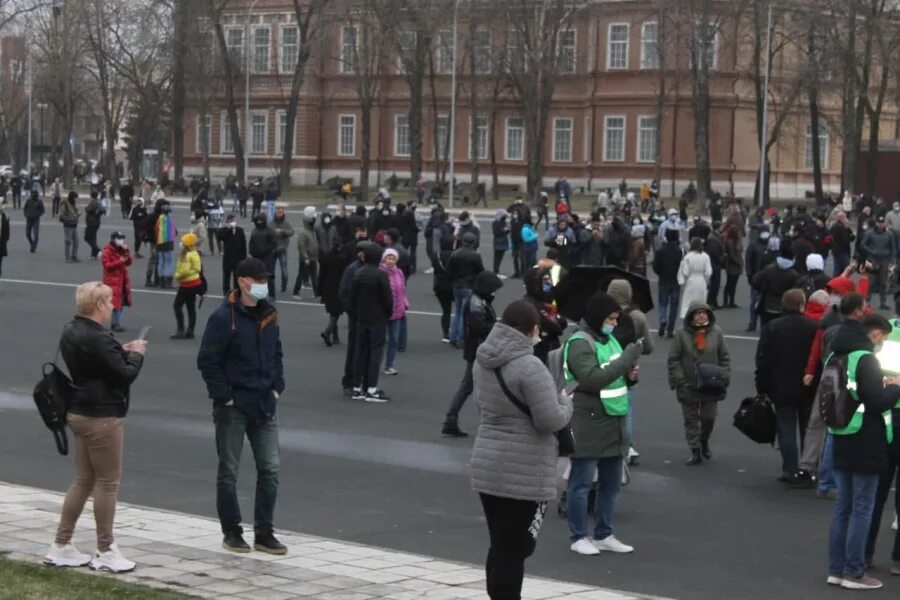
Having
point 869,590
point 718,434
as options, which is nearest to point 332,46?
point 718,434

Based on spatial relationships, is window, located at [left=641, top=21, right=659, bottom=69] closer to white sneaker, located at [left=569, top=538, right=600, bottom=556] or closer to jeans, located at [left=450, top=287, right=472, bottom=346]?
jeans, located at [left=450, top=287, right=472, bottom=346]

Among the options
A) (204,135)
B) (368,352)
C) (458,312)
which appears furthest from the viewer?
(204,135)

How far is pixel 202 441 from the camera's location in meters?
14.8

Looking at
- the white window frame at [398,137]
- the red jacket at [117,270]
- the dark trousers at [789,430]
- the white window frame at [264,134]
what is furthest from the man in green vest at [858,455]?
the white window frame at [264,134]

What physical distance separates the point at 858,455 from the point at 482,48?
68.4 meters

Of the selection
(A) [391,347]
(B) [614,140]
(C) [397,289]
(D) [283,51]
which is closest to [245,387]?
(A) [391,347]

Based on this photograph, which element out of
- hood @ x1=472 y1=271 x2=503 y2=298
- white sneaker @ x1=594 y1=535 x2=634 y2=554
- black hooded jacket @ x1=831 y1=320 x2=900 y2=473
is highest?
hood @ x1=472 y1=271 x2=503 y2=298

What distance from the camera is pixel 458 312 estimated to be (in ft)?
74.3

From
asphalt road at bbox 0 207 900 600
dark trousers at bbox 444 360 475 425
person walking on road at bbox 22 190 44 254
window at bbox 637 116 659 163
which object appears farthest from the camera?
window at bbox 637 116 659 163

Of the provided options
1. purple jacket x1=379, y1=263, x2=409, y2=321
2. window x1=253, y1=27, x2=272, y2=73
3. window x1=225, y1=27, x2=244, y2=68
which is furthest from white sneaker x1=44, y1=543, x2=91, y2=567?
window x1=253, y1=27, x2=272, y2=73

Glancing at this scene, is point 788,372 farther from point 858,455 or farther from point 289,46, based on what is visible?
point 289,46

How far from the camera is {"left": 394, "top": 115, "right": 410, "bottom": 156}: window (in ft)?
292

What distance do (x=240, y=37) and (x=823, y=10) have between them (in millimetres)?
37088

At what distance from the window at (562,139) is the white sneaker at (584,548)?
74.4 metres
